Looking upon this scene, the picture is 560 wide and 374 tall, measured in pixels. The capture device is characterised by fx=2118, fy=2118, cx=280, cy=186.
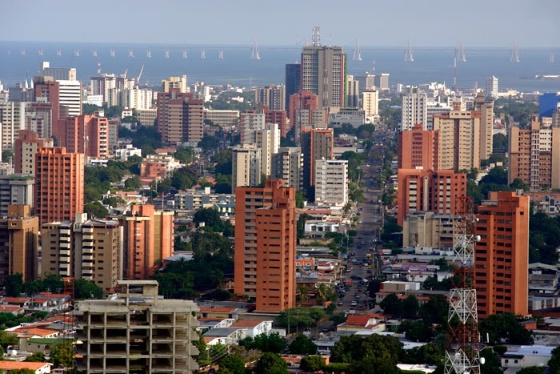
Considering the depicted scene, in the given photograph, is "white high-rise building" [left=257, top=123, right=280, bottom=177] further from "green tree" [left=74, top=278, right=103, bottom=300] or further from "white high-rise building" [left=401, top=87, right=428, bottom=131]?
"green tree" [left=74, top=278, right=103, bottom=300]

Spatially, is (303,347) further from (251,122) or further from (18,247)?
(251,122)

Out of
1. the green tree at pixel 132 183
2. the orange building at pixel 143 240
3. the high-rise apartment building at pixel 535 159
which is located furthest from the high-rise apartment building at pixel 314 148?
the orange building at pixel 143 240

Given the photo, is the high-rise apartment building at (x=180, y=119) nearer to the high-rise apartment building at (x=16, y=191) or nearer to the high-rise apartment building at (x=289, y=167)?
the high-rise apartment building at (x=289, y=167)

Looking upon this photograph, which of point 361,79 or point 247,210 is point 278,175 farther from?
point 361,79

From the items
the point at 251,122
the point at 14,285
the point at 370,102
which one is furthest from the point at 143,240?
the point at 370,102

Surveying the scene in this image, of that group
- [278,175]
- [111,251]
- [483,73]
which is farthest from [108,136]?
[483,73]

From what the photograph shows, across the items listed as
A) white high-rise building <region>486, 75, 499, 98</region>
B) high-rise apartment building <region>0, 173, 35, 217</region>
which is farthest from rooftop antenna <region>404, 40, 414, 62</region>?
high-rise apartment building <region>0, 173, 35, 217</region>
